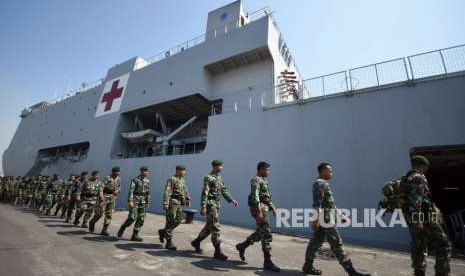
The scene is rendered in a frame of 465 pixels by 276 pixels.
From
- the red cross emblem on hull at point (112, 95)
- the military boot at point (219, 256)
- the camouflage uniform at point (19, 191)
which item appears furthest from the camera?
the red cross emblem on hull at point (112, 95)

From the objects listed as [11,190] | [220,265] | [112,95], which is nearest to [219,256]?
[220,265]

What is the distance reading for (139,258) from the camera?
3.96m

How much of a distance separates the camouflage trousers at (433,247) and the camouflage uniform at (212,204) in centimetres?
256

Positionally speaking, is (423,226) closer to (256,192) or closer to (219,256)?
(256,192)

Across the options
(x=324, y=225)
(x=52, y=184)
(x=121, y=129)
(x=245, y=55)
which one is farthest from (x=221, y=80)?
(x=324, y=225)

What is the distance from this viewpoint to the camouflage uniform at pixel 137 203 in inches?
211

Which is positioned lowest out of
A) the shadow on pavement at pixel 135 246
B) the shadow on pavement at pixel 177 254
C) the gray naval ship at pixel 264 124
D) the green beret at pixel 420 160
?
the shadow on pavement at pixel 177 254

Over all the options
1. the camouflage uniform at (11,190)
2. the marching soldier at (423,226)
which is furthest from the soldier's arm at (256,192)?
the camouflage uniform at (11,190)

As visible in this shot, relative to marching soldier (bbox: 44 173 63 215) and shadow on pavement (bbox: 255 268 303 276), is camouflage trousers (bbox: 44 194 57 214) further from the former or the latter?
shadow on pavement (bbox: 255 268 303 276)

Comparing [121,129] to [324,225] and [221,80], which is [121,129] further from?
[324,225]

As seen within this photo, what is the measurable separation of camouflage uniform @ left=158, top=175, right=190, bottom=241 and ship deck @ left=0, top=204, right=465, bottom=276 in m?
0.38

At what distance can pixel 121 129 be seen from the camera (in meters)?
16.5

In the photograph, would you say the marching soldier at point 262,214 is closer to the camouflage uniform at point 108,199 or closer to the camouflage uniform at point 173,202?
the camouflage uniform at point 173,202

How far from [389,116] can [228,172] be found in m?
5.77
